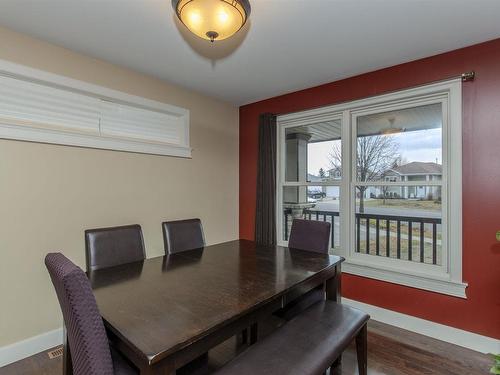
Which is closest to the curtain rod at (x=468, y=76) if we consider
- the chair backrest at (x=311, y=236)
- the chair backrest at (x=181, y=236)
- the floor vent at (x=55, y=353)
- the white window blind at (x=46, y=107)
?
the chair backrest at (x=311, y=236)

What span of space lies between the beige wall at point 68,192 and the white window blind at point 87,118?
0.09m

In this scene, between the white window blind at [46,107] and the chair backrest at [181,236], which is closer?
the white window blind at [46,107]

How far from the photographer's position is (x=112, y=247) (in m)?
2.03

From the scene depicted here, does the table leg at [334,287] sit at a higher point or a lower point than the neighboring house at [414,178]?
lower

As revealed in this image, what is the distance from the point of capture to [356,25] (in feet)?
6.58

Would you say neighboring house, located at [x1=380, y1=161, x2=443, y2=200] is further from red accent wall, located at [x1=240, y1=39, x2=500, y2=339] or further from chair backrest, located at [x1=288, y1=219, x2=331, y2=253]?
chair backrest, located at [x1=288, y1=219, x2=331, y2=253]

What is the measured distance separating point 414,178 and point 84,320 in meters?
2.82

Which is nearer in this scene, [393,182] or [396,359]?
[396,359]

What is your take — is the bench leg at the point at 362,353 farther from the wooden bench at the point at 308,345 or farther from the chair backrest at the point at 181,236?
the chair backrest at the point at 181,236

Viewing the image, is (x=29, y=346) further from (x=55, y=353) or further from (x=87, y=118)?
(x=87, y=118)

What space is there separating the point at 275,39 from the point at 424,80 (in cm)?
145

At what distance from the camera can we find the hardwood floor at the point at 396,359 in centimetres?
194

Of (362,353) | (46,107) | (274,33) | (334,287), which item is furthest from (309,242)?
(46,107)

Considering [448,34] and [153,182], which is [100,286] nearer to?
[153,182]
